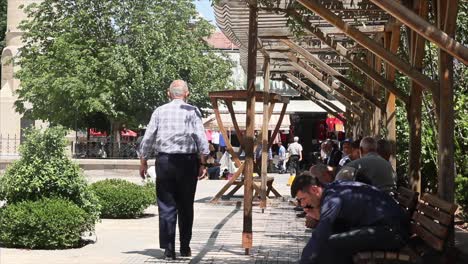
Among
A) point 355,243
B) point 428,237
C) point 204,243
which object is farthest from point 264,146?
point 355,243

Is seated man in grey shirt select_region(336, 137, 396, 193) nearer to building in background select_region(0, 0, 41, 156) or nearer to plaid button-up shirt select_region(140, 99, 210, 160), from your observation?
plaid button-up shirt select_region(140, 99, 210, 160)

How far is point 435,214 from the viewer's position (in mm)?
6695

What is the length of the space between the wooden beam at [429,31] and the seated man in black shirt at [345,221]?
4.86 feet

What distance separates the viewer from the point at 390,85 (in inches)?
433

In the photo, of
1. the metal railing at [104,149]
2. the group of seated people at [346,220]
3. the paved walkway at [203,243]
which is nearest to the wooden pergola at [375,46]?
the paved walkway at [203,243]

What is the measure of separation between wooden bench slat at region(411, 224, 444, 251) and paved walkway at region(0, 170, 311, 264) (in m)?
2.54

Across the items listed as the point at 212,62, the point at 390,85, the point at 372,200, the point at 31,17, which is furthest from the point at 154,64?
the point at 372,200

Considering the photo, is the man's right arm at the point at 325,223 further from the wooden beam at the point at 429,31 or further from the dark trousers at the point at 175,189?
the dark trousers at the point at 175,189

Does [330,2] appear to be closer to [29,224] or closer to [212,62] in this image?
[29,224]

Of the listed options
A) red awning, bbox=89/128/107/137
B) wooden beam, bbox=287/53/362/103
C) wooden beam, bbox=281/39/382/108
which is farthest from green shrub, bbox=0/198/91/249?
red awning, bbox=89/128/107/137

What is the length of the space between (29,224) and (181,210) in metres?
1.81

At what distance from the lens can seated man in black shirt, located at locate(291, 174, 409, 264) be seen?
5445 millimetres

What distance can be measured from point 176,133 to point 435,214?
139 inches

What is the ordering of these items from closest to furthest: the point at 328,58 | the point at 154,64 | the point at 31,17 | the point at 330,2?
the point at 330,2 < the point at 328,58 < the point at 154,64 < the point at 31,17
